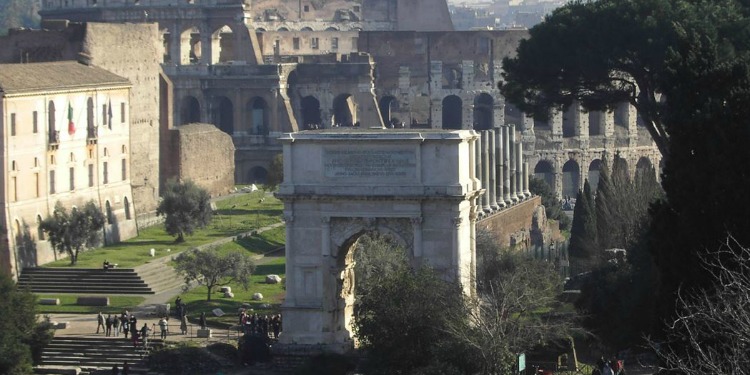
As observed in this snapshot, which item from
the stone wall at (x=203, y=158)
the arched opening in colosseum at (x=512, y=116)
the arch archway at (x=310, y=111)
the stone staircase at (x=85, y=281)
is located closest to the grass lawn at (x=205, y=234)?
the stone staircase at (x=85, y=281)

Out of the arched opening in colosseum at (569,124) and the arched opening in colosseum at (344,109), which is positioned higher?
the arched opening in colosseum at (344,109)

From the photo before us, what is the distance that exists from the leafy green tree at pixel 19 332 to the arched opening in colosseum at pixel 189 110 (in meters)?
50.2

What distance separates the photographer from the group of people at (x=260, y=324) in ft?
159

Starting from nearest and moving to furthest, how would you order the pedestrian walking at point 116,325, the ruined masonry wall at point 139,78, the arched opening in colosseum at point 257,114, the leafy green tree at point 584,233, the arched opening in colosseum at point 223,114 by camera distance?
the pedestrian walking at point 116,325, the leafy green tree at point 584,233, the ruined masonry wall at point 139,78, the arched opening in colosseum at point 257,114, the arched opening in colosseum at point 223,114

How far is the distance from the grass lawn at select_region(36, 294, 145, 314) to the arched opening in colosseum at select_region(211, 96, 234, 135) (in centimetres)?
4357

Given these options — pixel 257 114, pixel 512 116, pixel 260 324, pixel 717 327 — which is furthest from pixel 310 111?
pixel 717 327

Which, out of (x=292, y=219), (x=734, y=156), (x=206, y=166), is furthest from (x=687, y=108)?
(x=206, y=166)

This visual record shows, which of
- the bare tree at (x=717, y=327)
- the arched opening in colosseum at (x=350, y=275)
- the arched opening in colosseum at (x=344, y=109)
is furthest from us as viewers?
the arched opening in colosseum at (x=344, y=109)

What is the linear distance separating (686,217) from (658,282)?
3.36 meters

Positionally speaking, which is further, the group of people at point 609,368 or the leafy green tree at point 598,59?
the leafy green tree at point 598,59

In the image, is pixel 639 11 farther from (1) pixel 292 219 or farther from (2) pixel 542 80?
(1) pixel 292 219

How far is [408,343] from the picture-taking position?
4197 cm

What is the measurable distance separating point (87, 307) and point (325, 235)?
7.63m

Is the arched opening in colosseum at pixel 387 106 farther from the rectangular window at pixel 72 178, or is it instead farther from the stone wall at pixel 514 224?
the rectangular window at pixel 72 178
